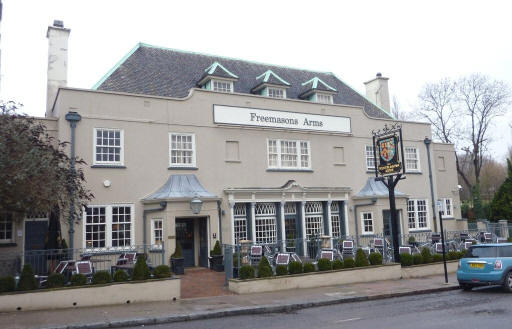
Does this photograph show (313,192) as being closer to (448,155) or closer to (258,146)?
(258,146)

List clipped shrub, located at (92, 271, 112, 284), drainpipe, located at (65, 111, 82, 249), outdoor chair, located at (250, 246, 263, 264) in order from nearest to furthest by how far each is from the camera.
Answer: clipped shrub, located at (92, 271, 112, 284) < drainpipe, located at (65, 111, 82, 249) < outdoor chair, located at (250, 246, 263, 264)

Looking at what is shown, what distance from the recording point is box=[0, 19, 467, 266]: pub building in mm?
19391

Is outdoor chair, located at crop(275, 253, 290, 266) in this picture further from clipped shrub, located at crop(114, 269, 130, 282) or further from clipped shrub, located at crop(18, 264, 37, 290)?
clipped shrub, located at crop(18, 264, 37, 290)

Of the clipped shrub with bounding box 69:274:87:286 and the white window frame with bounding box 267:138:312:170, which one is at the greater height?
the white window frame with bounding box 267:138:312:170

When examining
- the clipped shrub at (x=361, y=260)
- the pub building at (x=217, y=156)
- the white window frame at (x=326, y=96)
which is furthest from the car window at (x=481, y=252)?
the white window frame at (x=326, y=96)

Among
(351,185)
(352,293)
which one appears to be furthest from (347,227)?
(352,293)

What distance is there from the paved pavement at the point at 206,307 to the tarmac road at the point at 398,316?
1.34 feet

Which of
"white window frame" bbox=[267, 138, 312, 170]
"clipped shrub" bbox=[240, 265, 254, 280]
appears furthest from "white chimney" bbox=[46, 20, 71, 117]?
"clipped shrub" bbox=[240, 265, 254, 280]

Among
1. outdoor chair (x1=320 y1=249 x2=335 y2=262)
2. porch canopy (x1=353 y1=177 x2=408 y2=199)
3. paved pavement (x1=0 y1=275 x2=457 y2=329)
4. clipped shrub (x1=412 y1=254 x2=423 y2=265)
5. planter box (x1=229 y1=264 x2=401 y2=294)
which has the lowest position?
paved pavement (x1=0 y1=275 x2=457 y2=329)

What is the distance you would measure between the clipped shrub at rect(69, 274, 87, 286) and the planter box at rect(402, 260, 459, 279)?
39.5 ft

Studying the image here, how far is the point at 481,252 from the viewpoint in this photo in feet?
47.8

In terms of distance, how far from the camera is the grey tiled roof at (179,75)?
22453 millimetres

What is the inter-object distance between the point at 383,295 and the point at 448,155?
19.7 m

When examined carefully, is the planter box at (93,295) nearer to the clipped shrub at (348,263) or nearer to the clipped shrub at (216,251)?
the clipped shrub at (216,251)
